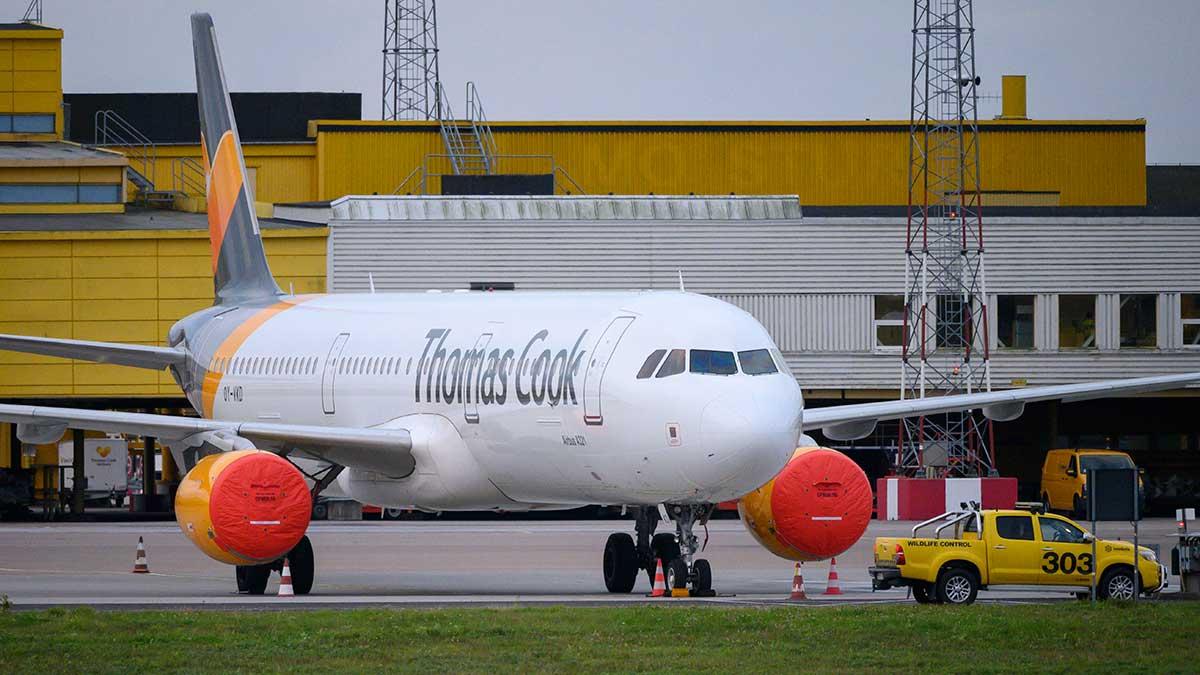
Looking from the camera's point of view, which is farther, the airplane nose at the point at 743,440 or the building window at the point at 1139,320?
the building window at the point at 1139,320

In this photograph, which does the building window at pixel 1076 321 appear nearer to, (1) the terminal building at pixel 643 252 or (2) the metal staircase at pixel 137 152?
(1) the terminal building at pixel 643 252

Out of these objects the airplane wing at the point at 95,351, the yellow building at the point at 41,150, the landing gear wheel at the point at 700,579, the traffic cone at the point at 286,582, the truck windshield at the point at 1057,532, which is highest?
the yellow building at the point at 41,150

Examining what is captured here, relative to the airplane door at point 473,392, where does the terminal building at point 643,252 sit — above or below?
above

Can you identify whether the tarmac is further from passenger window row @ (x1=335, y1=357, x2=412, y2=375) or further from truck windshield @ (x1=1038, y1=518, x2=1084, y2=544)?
passenger window row @ (x1=335, y1=357, x2=412, y2=375)

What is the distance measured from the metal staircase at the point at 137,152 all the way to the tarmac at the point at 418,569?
1699 cm

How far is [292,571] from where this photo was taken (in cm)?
2695

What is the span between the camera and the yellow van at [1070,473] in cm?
5169

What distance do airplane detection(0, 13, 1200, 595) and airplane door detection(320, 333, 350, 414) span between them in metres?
0.04

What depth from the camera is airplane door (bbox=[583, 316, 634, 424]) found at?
24062 millimetres

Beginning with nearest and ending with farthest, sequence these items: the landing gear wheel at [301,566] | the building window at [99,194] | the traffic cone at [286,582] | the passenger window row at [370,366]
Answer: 1. the traffic cone at [286,582]
2. the landing gear wheel at [301,566]
3. the passenger window row at [370,366]
4. the building window at [99,194]

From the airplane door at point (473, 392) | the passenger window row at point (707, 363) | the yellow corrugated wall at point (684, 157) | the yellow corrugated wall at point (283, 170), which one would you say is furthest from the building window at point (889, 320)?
the passenger window row at point (707, 363)

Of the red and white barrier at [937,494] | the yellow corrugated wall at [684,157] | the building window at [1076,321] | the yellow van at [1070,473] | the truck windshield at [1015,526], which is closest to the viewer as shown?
the truck windshield at [1015,526]

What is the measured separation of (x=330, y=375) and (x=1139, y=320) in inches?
1262

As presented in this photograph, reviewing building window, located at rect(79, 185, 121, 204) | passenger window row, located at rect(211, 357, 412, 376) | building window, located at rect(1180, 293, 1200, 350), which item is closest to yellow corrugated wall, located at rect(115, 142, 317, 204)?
building window, located at rect(79, 185, 121, 204)
